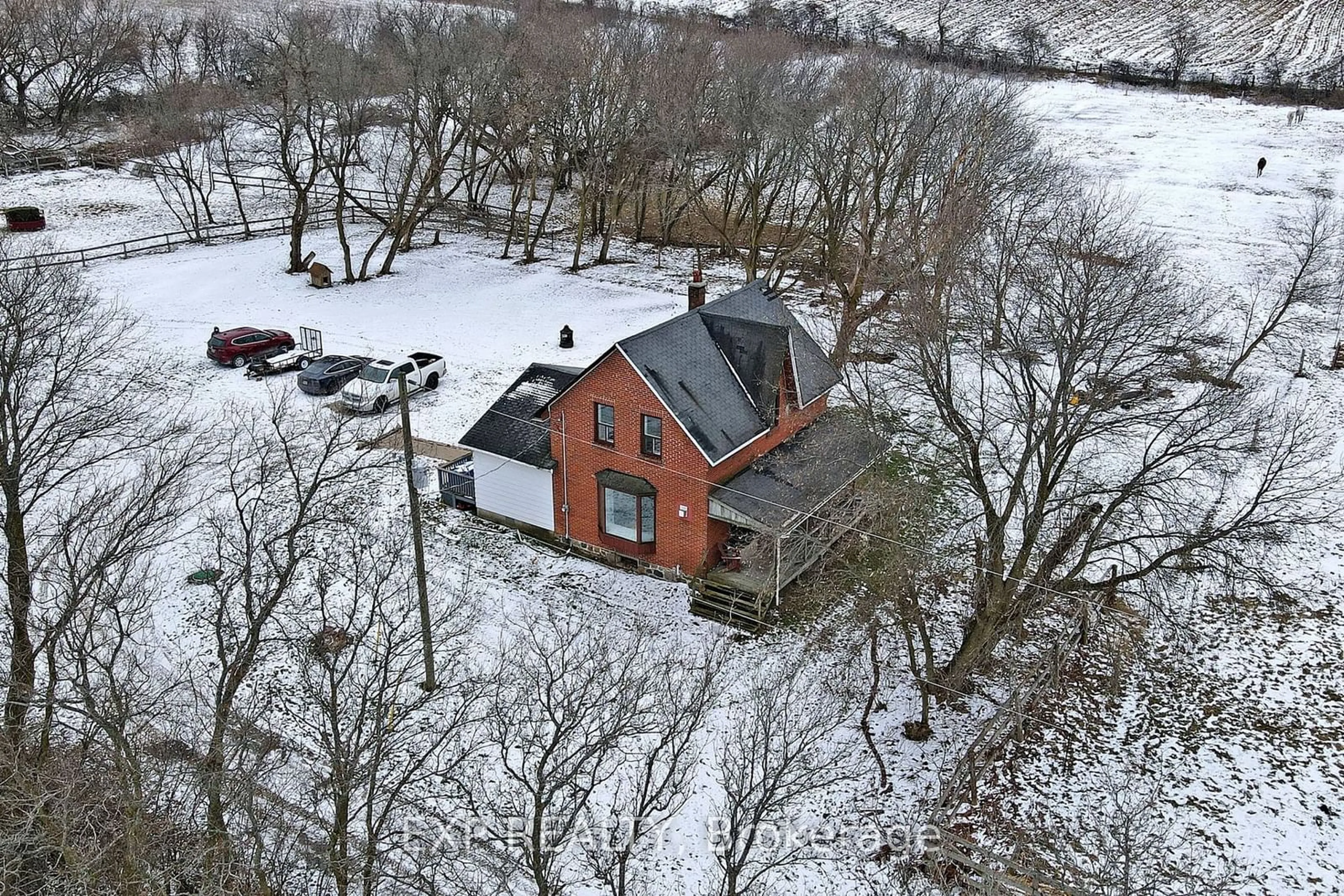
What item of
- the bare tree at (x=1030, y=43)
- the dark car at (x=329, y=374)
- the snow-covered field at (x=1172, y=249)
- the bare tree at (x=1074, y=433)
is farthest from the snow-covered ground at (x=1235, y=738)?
the bare tree at (x=1030, y=43)

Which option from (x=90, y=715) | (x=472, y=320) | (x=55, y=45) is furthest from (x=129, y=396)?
(x=55, y=45)

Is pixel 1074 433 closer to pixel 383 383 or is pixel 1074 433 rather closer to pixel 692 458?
pixel 692 458

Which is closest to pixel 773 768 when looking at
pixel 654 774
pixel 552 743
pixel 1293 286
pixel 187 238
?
pixel 654 774

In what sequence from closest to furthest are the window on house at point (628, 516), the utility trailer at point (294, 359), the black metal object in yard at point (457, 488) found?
1. the window on house at point (628, 516)
2. the black metal object in yard at point (457, 488)
3. the utility trailer at point (294, 359)

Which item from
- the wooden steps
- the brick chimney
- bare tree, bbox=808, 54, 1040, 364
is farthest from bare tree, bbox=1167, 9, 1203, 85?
the wooden steps

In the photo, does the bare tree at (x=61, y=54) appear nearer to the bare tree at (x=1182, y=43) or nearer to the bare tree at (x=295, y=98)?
the bare tree at (x=295, y=98)

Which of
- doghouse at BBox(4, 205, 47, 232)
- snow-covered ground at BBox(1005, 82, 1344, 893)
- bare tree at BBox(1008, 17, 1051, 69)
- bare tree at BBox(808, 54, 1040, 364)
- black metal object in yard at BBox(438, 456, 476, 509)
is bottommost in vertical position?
snow-covered ground at BBox(1005, 82, 1344, 893)

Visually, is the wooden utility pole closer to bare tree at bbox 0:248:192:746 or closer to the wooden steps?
bare tree at bbox 0:248:192:746
